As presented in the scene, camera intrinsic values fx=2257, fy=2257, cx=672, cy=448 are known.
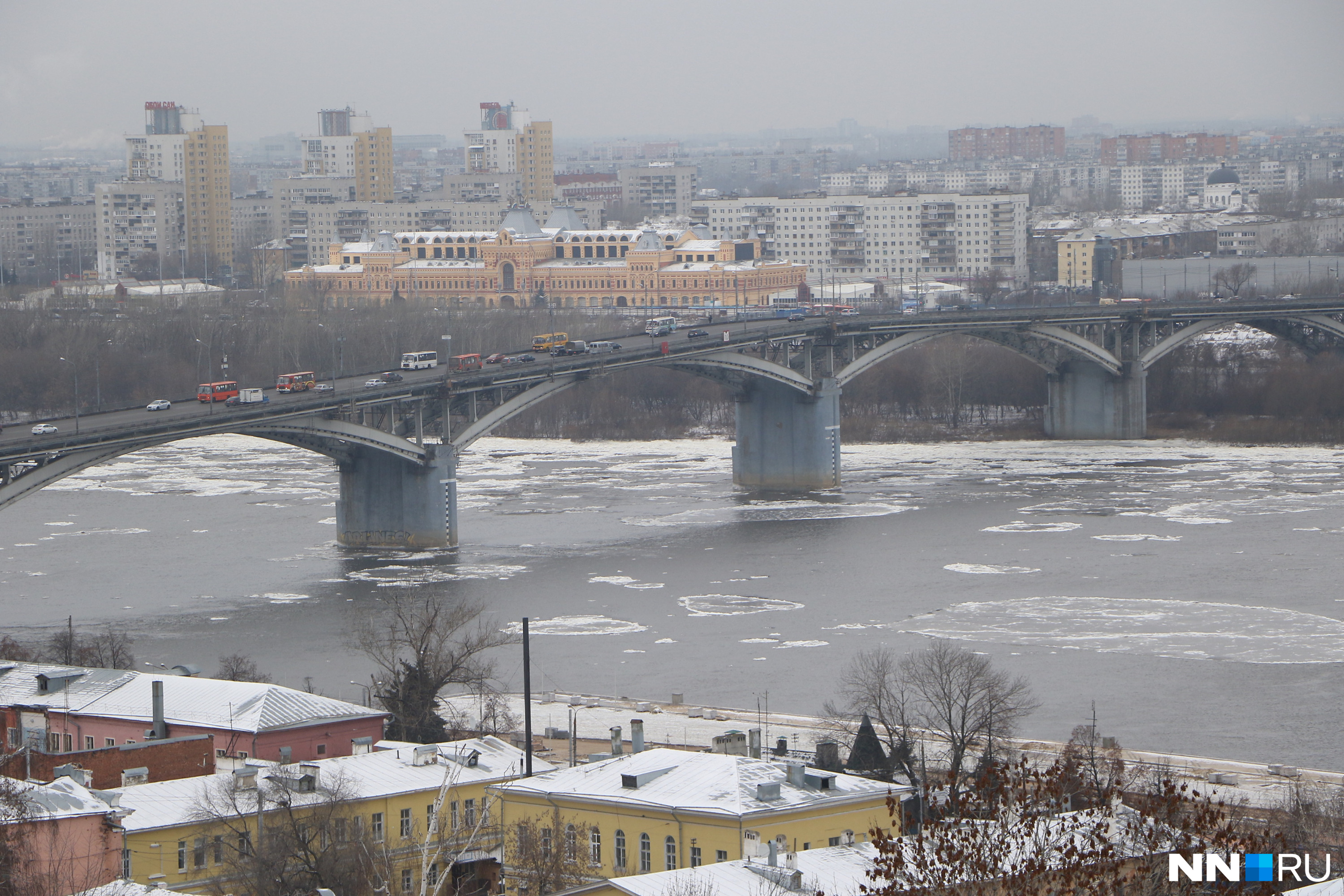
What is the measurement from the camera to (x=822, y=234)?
11456 centimetres

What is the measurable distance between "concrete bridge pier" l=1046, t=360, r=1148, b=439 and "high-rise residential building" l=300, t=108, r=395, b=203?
79517 millimetres

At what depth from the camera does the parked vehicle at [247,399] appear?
3800 centimetres

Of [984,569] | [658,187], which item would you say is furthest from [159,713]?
[658,187]

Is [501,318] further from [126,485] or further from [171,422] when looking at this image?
[171,422]

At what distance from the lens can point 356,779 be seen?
16.5 m

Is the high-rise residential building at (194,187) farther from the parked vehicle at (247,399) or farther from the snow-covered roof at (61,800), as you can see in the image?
the snow-covered roof at (61,800)

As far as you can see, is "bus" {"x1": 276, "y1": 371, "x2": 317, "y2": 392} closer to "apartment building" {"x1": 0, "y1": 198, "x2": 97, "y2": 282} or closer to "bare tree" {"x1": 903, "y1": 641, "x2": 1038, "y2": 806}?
"bare tree" {"x1": 903, "y1": 641, "x2": 1038, "y2": 806}

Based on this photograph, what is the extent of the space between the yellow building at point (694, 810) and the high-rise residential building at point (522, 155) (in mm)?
129234

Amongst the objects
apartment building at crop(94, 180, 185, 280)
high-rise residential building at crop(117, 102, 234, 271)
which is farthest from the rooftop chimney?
apartment building at crop(94, 180, 185, 280)

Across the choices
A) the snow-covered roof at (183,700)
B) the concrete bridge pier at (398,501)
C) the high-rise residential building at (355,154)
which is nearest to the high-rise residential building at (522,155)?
the high-rise residential building at (355,154)

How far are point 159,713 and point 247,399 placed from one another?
19.4 m

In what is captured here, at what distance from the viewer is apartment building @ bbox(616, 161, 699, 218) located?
16012 centimetres

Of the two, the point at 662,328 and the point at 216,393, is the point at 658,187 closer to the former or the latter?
the point at 662,328

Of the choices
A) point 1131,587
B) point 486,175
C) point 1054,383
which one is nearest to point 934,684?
point 1131,587
